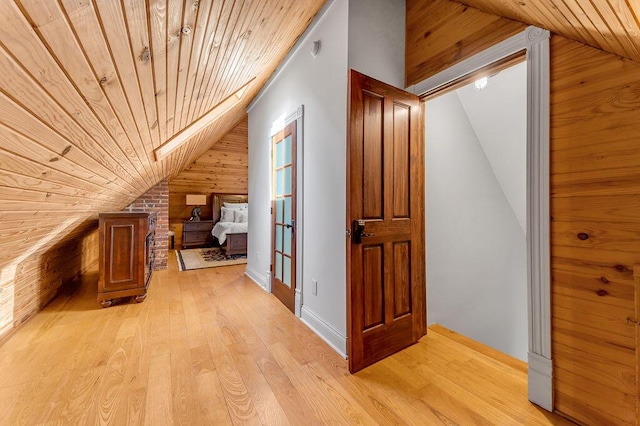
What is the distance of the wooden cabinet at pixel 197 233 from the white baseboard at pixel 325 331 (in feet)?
16.1

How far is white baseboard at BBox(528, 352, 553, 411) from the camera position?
4.32 ft

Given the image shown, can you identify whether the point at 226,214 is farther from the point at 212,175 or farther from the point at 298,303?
the point at 298,303

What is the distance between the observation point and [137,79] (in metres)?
0.96

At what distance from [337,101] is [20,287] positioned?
3076mm

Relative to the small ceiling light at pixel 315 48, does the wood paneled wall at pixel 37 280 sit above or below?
below

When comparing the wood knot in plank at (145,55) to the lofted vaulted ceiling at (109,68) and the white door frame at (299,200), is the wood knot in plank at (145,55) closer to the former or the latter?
the lofted vaulted ceiling at (109,68)

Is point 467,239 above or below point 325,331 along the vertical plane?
above

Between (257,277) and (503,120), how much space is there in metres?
3.33

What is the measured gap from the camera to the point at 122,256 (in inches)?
110

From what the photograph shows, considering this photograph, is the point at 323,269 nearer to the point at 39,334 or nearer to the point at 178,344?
the point at 178,344

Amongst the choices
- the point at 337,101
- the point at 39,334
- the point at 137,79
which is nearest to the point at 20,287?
the point at 39,334

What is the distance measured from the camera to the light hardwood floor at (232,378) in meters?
1.31

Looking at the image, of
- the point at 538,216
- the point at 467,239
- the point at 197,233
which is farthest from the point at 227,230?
the point at 538,216

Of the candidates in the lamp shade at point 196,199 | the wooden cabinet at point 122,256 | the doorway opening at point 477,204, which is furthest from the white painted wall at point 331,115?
the lamp shade at point 196,199
